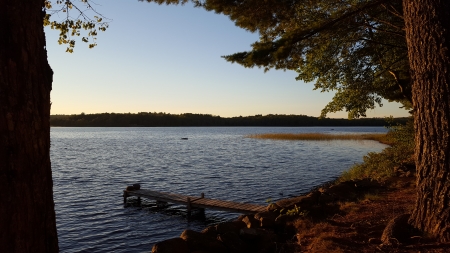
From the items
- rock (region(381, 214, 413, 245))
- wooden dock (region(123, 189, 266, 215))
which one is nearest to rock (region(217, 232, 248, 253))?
rock (region(381, 214, 413, 245))

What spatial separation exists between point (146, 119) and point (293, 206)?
6901 inches

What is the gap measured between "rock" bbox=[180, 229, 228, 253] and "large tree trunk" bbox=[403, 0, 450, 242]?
3845 millimetres

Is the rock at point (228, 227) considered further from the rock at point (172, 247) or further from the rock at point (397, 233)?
the rock at point (397, 233)

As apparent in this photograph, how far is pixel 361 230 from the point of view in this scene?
24.6ft

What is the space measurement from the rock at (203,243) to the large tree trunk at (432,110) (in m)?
3.84

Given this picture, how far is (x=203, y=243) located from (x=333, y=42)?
9.32 meters

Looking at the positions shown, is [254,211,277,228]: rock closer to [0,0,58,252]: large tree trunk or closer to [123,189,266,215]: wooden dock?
[123,189,266,215]: wooden dock

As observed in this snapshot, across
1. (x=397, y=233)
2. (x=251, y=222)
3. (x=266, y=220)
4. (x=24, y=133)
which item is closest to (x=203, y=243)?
(x=251, y=222)

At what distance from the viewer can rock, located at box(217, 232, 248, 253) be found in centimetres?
806

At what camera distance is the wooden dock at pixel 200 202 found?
14672 millimetres

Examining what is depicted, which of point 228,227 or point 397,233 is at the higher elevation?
point 397,233

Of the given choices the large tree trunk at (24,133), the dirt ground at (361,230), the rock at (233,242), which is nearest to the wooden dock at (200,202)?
the dirt ground at (361,230)

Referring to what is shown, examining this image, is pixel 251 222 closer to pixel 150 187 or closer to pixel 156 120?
pixel 150 187

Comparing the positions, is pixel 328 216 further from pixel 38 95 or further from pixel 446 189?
pixel 38 95
